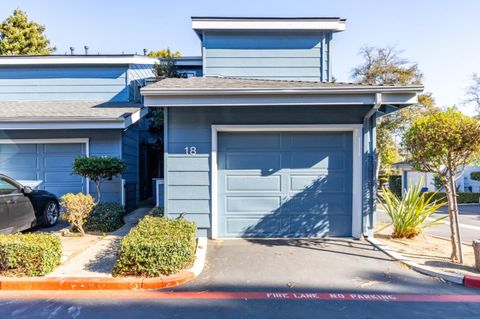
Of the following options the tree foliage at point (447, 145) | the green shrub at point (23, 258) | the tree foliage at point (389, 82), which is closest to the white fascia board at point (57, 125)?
the green shrub at point (23, 258)

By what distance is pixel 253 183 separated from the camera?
6184 millimetres

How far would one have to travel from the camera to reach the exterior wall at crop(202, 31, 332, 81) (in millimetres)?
8914

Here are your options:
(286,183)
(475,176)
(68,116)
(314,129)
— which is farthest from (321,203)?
(475,176)

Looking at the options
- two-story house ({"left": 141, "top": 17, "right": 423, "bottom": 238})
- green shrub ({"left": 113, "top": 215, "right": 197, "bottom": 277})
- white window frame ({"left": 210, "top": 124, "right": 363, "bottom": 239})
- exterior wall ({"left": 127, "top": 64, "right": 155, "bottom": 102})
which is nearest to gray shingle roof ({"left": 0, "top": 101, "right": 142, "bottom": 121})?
exterior wall ({"left": 127, "top": 64, "right": 155, "bottom": 102})

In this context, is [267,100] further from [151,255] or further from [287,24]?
[287,24]

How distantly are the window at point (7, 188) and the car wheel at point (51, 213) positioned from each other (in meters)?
0.95

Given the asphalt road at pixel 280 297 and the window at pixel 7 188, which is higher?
the window at pixel 7 188

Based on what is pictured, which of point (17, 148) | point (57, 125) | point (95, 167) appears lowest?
point (95, 167)

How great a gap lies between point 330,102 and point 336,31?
490 centimetres

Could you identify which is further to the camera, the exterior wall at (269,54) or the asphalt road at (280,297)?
the exterior wall at (269,54)

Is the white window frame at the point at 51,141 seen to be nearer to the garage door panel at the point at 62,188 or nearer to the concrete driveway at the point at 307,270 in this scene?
the garage door panel at the point at 62,188

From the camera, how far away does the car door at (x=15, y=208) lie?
5.70 meters

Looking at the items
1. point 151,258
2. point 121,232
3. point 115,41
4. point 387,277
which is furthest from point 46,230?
point 115,41

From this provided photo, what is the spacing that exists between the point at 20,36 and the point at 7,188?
62.6 feet
